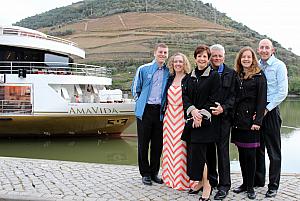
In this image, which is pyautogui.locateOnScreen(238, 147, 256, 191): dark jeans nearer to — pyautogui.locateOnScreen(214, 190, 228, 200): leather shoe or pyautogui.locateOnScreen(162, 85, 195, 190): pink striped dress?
pyautogui.locateOnScreen(214, 190, 228, 200): leather shoe

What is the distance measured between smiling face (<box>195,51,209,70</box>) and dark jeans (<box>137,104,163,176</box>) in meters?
0.90

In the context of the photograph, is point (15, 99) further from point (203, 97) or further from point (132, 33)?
point (132, 33)

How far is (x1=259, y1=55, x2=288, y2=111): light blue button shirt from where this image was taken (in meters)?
4.52

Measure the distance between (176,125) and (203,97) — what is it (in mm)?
632

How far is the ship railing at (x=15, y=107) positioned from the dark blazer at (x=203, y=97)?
27.6 ft

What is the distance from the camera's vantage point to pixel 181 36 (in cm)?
7156

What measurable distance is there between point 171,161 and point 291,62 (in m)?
67.3

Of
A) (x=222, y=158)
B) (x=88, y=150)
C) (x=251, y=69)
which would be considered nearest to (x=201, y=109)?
(x=222, y=158)

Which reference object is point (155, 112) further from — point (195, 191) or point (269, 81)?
point (269, 81)

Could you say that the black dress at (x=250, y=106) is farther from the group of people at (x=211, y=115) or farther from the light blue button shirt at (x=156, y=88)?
the light blue button shirt at (x=156, y=88)

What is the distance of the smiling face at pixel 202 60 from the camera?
433 cm

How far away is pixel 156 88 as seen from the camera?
496cm

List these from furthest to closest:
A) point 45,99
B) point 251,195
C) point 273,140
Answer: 1. point 45,99
2. point 273,140
3. point 251,195

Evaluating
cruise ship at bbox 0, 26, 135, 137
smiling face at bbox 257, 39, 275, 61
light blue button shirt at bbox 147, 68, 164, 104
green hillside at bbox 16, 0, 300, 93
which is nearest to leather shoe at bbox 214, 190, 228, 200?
light blue button shirt at bbox 147, 68, 164, 104
